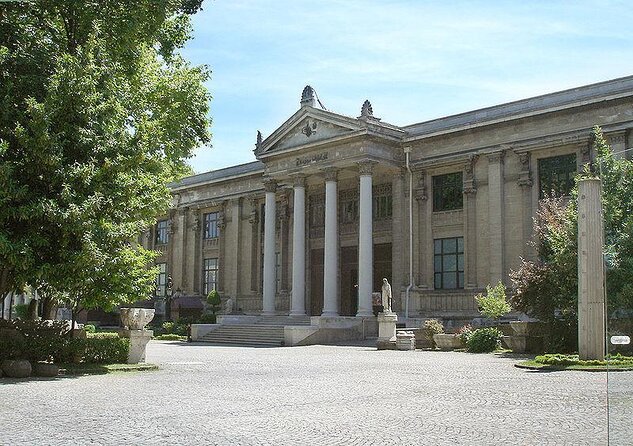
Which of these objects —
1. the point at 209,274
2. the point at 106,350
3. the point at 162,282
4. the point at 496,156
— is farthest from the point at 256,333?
the point at 162,282

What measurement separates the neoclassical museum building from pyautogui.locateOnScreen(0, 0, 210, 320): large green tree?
50.7 ft

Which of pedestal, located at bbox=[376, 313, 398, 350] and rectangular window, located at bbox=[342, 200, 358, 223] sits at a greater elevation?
rectangular window, located at bbox=[342, 200, 358, 223]

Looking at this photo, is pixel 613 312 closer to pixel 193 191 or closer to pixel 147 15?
pixel 147 15

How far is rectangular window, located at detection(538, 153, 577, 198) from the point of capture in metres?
31.2

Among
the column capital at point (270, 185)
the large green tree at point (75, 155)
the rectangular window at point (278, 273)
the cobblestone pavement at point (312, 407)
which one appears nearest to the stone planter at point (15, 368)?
the cobblestone pavement at point (312, 407)

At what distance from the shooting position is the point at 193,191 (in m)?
50.4

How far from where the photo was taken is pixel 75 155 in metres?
17.8

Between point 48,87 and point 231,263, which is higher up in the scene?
point 48,87

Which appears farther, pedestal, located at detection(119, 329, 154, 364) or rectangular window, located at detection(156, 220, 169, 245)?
rectangular window, located at detection(156, 220, 169, 245)

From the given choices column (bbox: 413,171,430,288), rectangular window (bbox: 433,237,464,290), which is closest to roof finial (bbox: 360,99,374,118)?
column (bbox: 413,171,430,288)

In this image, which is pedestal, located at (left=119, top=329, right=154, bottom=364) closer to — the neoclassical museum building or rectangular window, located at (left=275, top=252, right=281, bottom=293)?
the neoclassical museum building

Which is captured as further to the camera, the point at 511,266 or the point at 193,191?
the point at 193,191

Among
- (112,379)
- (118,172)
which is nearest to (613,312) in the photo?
(112,379)

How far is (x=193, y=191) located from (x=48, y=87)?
3318 cm
